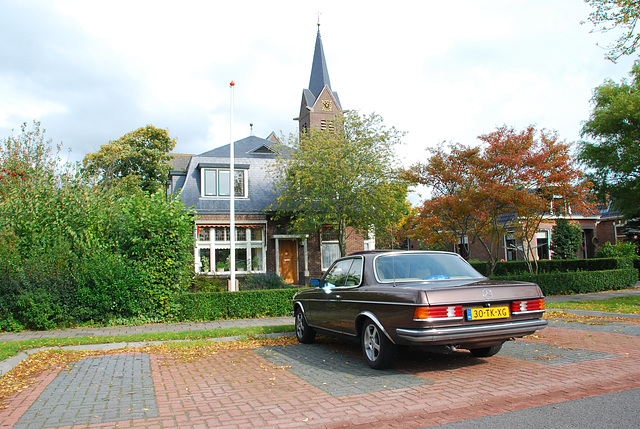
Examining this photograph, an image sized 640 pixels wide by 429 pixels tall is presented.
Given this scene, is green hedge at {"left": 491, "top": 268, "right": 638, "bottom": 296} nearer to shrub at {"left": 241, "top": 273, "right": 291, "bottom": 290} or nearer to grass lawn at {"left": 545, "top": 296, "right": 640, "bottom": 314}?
grass lawn at {"left": 545, "top": 296, "right": 640, "bottom": 314}

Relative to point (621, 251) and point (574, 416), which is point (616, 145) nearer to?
point (621, 251)

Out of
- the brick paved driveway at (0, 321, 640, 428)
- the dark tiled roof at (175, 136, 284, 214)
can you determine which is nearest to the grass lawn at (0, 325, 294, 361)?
the brick paved driveway at (0, 321, 640, 428)

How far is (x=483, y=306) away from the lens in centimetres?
596

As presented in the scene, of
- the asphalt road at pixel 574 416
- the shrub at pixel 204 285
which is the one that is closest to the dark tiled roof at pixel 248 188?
the shrub at pixel 204 285

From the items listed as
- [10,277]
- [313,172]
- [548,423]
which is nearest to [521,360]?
[548,423]

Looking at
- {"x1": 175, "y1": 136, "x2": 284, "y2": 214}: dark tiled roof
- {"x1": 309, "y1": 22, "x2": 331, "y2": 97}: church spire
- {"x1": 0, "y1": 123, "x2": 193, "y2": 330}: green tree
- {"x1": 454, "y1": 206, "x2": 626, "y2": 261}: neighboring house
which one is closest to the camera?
{"x1": 0, "y1": 123, "x2": 193, "y2": 330}: green tree

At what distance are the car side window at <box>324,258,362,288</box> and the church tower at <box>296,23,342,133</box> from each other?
25280mm

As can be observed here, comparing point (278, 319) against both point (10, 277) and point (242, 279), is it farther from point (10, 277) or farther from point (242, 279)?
point (242, 279)

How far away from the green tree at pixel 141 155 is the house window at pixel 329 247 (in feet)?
67.7

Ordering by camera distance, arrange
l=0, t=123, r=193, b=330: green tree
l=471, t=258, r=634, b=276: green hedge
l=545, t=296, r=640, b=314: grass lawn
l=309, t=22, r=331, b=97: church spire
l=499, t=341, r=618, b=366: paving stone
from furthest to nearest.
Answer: l=309, t=22, r=331, b=97: church spire < l=471, t=258, r=634, b=276: green hedge < l=545, t=296, r=640, b=314: grass lawn < l=0, t=123, r=193, b=330: green tree < l=499, t=341, r=618, b=366: paving stone

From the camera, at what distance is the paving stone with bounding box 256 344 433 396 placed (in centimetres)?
564

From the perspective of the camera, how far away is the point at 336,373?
6441 mm

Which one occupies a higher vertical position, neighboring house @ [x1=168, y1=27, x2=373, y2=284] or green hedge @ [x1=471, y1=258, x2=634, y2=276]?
neighboring house @ [x1=168, y1=27, x2=373, y2=284]

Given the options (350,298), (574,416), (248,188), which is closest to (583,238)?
(248,188)
